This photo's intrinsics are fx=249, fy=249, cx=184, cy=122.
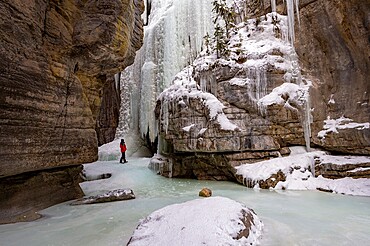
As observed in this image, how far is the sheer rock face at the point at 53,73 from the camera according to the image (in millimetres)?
5094

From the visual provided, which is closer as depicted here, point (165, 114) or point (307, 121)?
point (307, 121)

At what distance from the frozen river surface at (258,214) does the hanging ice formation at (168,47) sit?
10118mm

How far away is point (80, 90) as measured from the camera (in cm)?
727

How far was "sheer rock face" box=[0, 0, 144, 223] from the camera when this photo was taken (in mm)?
5094

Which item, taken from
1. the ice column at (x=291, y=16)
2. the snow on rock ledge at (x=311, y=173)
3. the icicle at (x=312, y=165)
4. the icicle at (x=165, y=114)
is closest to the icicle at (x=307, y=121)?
the snow on rock ledge at (x=311, y=173)

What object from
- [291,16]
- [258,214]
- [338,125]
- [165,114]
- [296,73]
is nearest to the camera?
[258,214]

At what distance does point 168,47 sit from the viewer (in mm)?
18375

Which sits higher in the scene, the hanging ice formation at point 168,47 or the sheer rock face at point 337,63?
the hanging ice formation at point 168,47

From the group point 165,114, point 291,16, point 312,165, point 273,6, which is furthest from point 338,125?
point 165,114

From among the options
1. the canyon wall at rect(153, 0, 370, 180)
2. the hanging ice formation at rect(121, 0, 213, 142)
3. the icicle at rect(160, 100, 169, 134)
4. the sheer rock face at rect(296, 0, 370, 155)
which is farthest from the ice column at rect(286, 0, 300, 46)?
the hanging ice formation at rect(121, 0, 213, 142)

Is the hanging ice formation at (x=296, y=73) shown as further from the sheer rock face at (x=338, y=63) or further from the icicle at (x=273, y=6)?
the icicle at (x=273, y=6)

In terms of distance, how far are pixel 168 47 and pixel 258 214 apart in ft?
50.4

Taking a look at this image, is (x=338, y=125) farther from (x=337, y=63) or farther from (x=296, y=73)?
(x=296, y=73)

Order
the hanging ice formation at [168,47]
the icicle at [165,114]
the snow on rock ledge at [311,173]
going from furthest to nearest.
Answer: the hanging ice formation at [168,47]
the icicle at [165,114]
the snow on rock ledge at [311,173]
